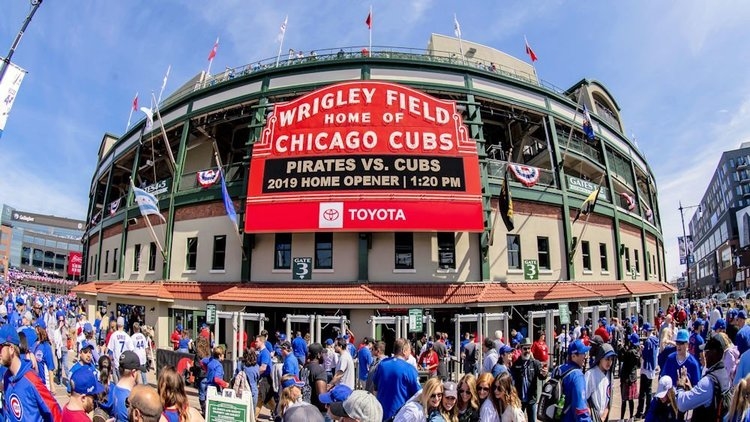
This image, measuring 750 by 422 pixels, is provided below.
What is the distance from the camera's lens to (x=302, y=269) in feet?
58.4

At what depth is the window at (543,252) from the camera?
778 inches

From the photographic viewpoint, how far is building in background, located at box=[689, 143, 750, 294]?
3312 inches

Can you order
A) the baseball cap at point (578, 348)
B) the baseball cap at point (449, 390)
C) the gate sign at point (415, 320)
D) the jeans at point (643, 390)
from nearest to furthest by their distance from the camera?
the baseball cap at point (449, 390) → the baseball cap at point (578, 348) → the jeans at point (643, 390) → the gate sign at point (415, 320)

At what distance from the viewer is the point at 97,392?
18.6 feet

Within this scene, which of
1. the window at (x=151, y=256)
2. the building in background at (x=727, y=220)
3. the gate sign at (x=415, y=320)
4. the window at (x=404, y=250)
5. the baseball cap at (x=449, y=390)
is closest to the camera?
the baseball cap at (x=449, y=390)

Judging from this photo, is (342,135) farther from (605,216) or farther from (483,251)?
(605,216)

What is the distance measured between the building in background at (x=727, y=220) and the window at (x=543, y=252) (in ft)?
261

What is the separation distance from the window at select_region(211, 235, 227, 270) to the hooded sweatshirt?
15326 millimetres

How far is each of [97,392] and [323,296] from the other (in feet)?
36.1

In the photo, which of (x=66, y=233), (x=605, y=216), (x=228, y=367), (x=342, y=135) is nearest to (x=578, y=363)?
(x=228, y=367)

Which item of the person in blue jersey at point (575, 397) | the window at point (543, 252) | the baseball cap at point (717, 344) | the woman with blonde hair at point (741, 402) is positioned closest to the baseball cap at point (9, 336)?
the person in blue jersey at point (575, 397)

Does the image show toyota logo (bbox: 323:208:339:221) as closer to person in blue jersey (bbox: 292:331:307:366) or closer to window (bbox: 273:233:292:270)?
window (bbox: 273:233:292:270)

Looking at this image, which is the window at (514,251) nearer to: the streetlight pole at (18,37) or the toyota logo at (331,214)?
the toyota logo at (331,214)

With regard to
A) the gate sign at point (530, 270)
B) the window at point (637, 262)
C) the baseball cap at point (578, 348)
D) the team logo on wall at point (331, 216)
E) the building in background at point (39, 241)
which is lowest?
the baseball cap at point (578, 348)
